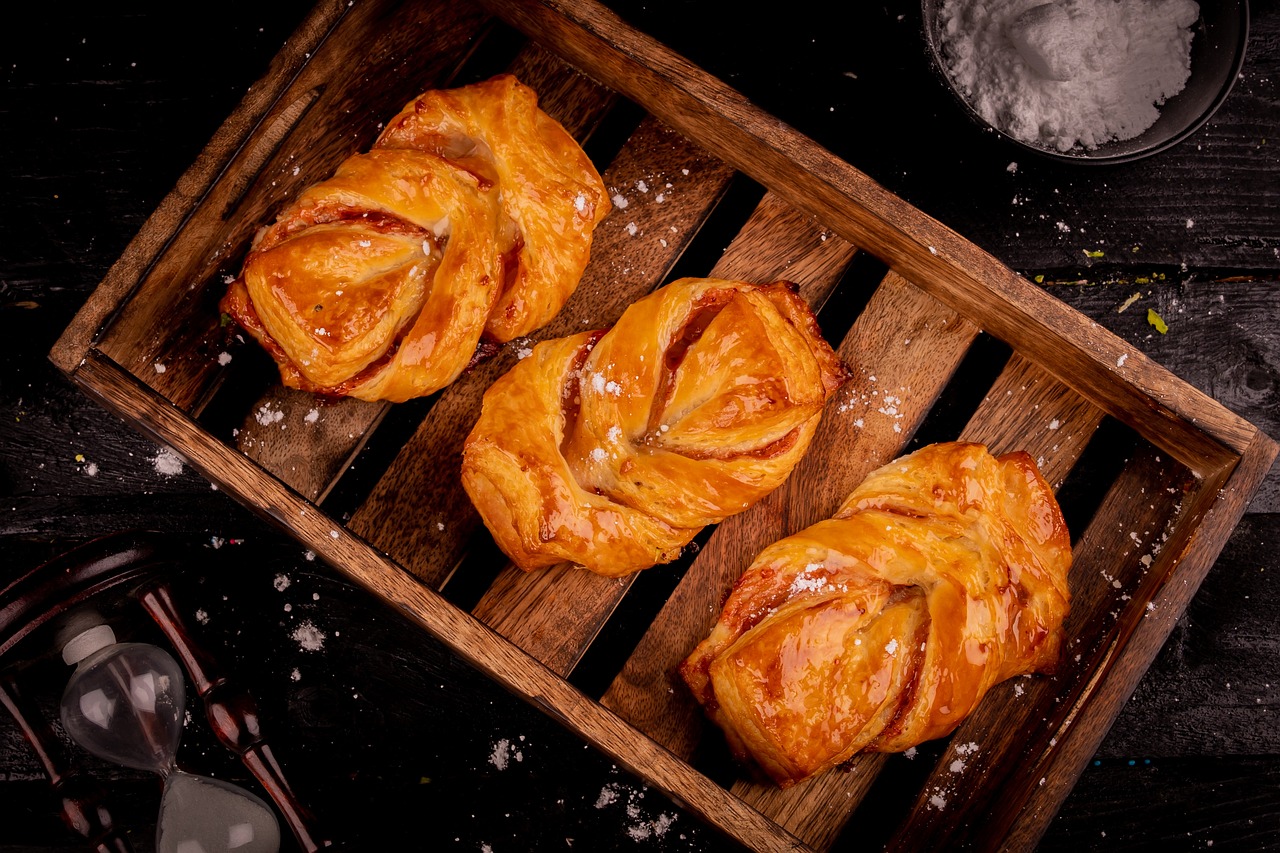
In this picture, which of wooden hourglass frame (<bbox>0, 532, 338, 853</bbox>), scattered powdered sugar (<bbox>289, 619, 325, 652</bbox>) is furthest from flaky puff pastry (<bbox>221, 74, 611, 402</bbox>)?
scattered powdered sugar (<bbox>289, 619, 325, 652</bbox>)

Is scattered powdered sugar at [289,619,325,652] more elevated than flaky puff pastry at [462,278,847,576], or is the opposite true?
flaky puff pastry at [462,278,847,576]

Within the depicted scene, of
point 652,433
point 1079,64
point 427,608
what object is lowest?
point 427,608

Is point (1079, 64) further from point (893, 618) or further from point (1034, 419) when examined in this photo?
point (893, 618)

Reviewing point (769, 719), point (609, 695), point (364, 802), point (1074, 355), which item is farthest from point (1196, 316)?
point (364, 802)

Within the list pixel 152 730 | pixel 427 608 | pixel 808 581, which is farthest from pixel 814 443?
pixel 152 730

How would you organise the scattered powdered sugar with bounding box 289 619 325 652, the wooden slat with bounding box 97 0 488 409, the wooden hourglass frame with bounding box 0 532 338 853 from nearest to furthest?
1. the wooden hourglass frame with bounding box 0 532 338 853
2. the wooden slat with bounding box 97 0 488 409
3. the scattered powdered sugar with bounding box 289 619 325 652

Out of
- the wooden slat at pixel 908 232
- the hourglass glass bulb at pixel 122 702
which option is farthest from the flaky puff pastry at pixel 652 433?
the hourglass glass bulb at pixel 122 702

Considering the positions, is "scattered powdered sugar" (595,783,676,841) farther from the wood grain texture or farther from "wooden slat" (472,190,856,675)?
the wood grain texture
